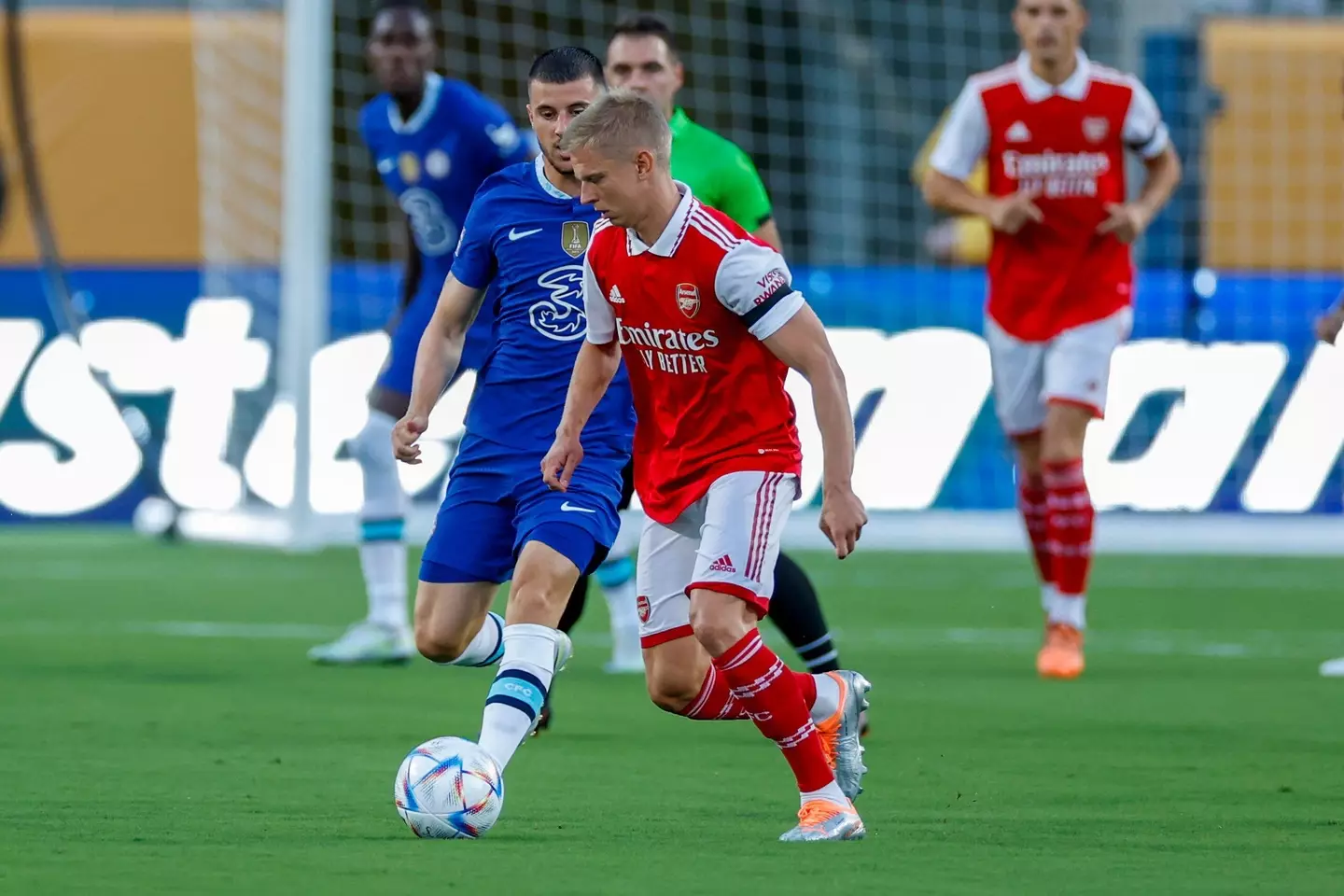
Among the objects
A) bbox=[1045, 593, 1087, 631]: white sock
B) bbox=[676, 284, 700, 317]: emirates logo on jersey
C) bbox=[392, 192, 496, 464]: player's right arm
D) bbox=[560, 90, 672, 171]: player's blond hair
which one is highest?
bbox=[560, 90, 672, 171]: player's blond hair

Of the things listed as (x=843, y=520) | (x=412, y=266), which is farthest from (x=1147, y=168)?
(x=843, y=520)

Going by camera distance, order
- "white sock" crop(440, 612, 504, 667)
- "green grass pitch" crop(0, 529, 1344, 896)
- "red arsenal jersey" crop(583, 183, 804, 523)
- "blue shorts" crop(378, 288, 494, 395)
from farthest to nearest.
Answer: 1. "blue shorts" crop(378, 288, 494, 395)
2. "white sock" crop(440, 612, 504, 667)
3. "red arsenal jersey" crop(583, 183, 804, 523)
4. "green grass pitch" crop(0, 529, 1344, 896)

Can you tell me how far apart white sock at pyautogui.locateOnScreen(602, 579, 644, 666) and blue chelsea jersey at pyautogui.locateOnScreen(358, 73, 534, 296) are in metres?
1.16

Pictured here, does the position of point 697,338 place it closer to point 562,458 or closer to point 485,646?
point 562,458

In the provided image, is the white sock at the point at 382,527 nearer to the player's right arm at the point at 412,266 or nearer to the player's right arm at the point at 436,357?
the player's right arm at the point at 412,266

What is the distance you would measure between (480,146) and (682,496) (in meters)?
3.24

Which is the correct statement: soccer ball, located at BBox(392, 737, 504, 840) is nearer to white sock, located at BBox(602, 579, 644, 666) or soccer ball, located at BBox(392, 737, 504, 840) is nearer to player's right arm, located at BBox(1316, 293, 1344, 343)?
white sock, located at BBox(602, 579, 644, 666)

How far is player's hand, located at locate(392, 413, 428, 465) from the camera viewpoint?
5.12 meters

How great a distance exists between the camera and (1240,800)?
208 inches

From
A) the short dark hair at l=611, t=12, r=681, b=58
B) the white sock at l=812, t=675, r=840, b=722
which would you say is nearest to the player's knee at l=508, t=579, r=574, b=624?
the white sock at l=812, t=675, r=840, b=722

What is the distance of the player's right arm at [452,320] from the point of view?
5.22 m

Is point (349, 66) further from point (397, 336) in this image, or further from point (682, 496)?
point (682, 496)

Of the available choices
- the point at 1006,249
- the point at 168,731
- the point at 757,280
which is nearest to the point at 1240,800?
the point at 757,280

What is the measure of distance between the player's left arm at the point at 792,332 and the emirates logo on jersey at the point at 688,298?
5 cm
